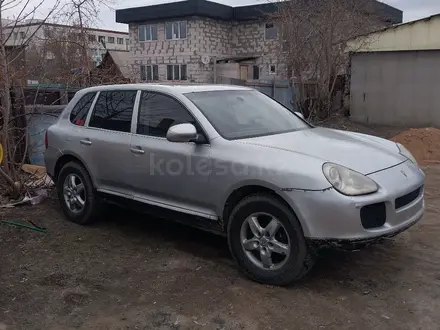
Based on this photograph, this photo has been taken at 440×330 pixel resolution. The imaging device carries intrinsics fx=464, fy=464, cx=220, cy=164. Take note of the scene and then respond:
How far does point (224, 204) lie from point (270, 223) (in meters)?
0.49

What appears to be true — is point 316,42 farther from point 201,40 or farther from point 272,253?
point 201,40

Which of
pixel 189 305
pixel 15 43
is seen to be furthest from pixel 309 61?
pixel 189 305

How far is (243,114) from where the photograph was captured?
4.61m

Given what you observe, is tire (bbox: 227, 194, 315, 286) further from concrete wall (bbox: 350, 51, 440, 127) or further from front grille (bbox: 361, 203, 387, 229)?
concrete wall (bbox: 350, 51, 440, 127)

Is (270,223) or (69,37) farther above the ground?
(69,37)

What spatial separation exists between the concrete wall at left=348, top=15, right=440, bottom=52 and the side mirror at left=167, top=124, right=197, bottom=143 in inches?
557

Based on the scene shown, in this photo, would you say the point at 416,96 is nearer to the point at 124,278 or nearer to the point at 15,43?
the point at 15,43

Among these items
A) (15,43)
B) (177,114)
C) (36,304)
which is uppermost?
(15,43)

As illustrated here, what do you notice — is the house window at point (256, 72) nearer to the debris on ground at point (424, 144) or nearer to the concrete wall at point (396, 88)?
the concrete wall at point (396, 88)

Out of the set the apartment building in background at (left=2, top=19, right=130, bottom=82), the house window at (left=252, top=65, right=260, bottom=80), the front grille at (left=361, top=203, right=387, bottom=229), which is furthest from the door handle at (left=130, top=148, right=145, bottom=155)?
the house window at (left=252, top=65, right=260, bottom=80)

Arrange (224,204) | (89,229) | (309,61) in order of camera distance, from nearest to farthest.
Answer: (224,204) < (89,229) < (309,61)

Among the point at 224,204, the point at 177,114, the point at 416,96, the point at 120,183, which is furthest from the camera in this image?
the point at 416,96

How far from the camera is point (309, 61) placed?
17.1 m

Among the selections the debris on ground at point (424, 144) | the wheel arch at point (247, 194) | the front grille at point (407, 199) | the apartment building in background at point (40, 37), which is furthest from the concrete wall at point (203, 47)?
the front grille at point (407, 199)
